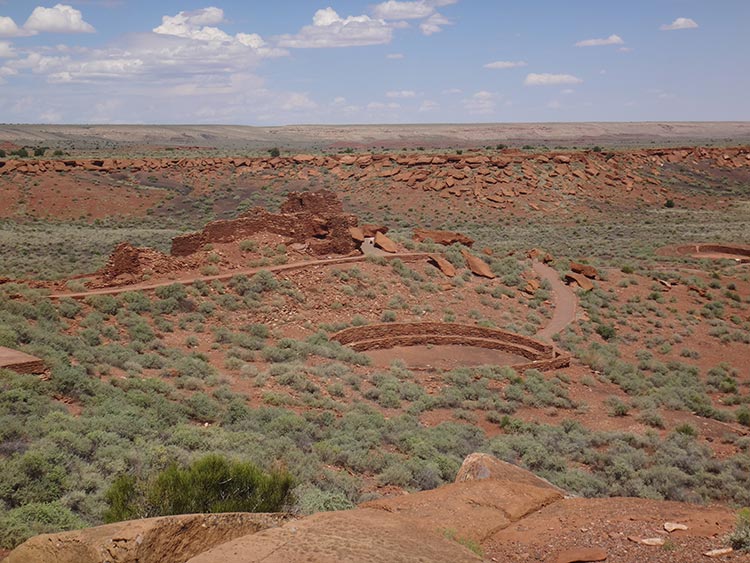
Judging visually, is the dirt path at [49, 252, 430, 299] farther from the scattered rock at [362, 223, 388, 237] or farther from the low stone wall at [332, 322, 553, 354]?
the low stone wall at [332, 322, 553, 354]

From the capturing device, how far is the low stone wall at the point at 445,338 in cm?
2227

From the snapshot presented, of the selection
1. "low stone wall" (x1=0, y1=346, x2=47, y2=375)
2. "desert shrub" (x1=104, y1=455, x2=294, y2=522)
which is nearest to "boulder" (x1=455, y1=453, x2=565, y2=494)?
"desert shrub" (x1=104, y1=455, x2=294, y2=522)

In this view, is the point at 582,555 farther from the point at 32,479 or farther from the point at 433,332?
the point at 433,332

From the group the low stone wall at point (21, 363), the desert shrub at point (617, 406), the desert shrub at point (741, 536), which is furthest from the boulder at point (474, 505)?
the desert shrub at point (617, 406)

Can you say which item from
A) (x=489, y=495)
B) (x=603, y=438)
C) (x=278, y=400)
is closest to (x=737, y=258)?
(x=603, y=438)

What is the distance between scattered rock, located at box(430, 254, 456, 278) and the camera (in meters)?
29.1

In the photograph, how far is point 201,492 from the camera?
25.1 feet

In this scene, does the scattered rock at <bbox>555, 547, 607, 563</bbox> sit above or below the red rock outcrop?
below

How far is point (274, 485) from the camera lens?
802 cm

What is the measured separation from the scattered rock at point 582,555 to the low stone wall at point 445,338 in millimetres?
14603

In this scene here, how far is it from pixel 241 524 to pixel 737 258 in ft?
137

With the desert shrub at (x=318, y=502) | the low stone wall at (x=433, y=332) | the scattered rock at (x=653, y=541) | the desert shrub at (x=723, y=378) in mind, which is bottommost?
the desert shrub at (x=723, y=378)

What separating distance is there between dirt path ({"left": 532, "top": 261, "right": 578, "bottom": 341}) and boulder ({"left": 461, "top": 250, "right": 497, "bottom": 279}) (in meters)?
2.83

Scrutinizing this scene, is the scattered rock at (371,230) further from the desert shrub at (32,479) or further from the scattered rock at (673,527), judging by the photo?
the scattered rock at (673,527)
